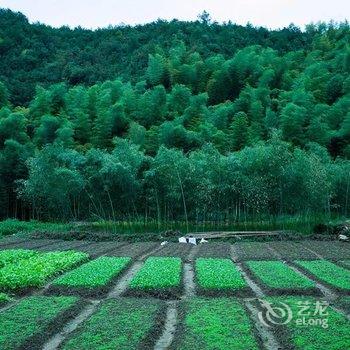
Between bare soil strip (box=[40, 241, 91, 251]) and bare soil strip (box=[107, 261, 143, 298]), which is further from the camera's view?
bare soil strip (box=[40, 241, 91, 251])

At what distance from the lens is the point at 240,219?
104 ft

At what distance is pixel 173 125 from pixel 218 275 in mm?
28128

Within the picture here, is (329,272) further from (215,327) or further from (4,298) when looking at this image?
(4,298)

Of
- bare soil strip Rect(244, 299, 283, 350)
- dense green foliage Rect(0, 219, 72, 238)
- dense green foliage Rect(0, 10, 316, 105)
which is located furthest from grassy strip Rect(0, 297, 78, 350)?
dense green foliage Rect(0, 10, 316, 105)

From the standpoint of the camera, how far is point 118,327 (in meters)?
8.85

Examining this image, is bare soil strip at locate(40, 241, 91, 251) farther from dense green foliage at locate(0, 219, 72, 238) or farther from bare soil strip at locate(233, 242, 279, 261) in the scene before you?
bare soil strip at locate(233, 242, 279, 261)

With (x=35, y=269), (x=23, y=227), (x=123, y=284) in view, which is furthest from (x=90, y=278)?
(x=23, y=227)

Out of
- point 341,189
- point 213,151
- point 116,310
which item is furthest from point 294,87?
point 116,310

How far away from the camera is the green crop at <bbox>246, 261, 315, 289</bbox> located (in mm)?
12312

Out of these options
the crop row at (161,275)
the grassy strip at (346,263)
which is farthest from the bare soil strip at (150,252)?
the grassy strip at (346,263)

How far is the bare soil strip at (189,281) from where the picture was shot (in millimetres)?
12236

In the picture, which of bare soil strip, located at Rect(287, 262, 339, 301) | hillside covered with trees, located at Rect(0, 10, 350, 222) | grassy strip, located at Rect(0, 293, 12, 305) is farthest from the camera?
hillside covered with trees, located at Rect(0, 10, 350, 222)

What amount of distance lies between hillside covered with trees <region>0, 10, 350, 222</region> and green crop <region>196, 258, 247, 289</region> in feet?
42.3

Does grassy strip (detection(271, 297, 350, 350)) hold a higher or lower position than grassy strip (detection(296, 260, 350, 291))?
lower
